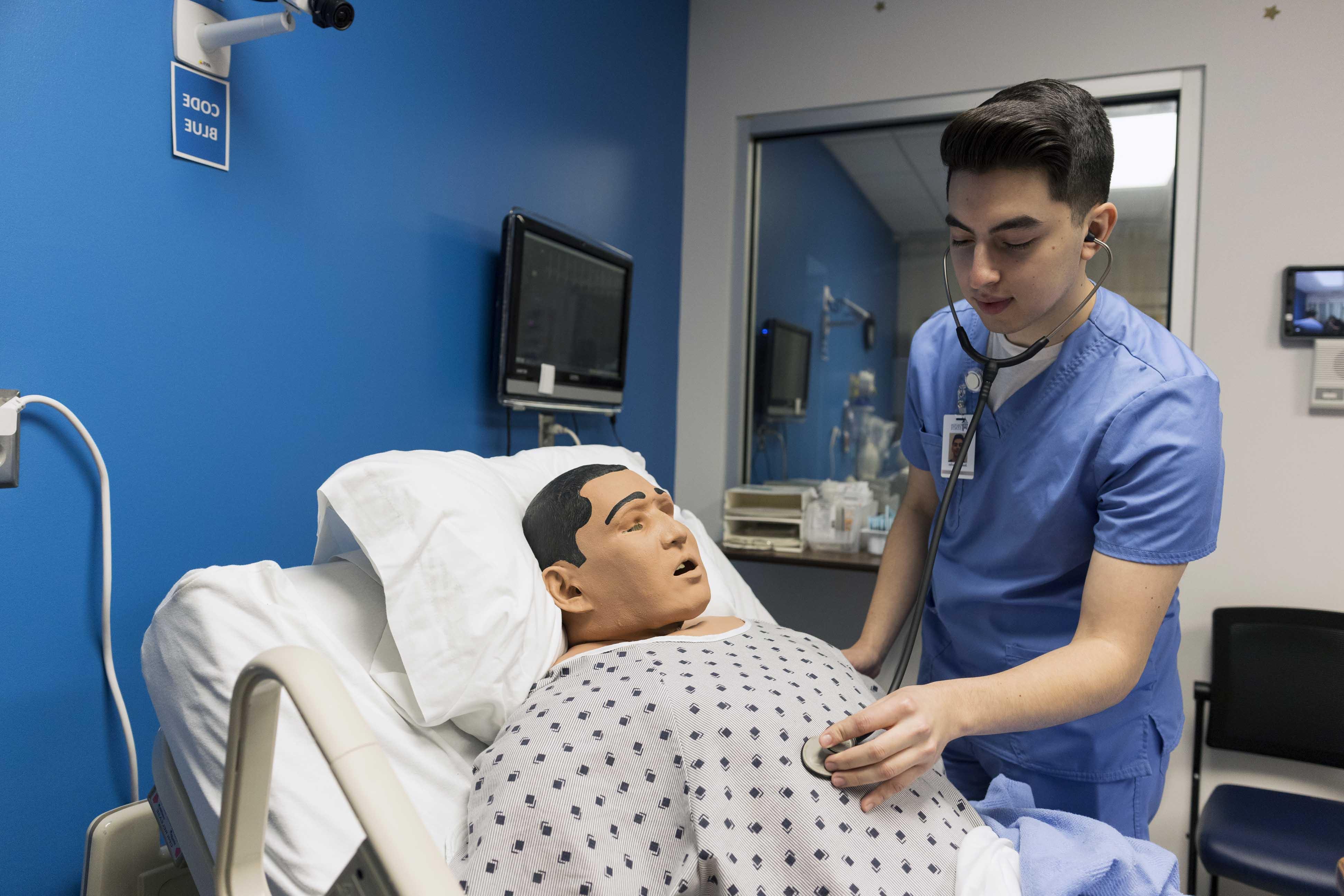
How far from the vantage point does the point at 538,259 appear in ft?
5.92

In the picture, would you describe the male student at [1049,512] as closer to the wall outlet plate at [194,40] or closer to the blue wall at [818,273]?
the wall outlet plate at [194,40]

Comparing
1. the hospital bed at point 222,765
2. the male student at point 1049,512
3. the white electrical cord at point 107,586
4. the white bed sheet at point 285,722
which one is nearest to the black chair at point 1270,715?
the male student at point 1049,512

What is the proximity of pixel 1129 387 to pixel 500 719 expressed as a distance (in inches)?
36.2

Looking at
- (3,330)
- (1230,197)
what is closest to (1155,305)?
(1230,197)

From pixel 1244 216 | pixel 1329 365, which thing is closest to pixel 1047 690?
pixel 1329 365

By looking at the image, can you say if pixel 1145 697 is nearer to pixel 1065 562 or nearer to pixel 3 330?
pixel 1065 562

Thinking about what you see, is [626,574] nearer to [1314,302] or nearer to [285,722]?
[285,722]

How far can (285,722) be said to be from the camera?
2.92 ft

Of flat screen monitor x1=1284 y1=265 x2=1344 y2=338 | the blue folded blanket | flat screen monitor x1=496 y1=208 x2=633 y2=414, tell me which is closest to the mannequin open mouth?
the blue folded blanket

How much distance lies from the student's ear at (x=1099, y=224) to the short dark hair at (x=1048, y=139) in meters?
0.01

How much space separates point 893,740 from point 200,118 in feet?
3.88

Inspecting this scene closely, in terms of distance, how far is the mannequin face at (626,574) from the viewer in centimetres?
115

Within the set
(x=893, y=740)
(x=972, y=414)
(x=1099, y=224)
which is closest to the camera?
(x=893, y=740)

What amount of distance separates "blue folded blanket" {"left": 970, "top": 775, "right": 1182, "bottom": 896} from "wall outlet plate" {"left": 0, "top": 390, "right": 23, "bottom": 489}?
47.3 inches
